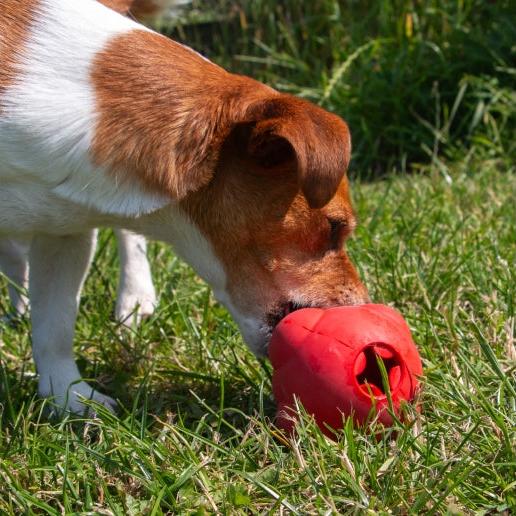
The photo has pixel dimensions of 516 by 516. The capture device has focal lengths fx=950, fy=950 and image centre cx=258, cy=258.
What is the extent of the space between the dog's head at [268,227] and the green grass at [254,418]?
0.27 m

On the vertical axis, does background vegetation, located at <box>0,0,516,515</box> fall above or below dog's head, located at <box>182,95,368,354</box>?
below

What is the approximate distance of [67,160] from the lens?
2662mm

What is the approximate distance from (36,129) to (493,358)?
1.42 metres

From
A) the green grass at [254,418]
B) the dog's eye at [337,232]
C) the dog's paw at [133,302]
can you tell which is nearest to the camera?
the green grass at [254,418]

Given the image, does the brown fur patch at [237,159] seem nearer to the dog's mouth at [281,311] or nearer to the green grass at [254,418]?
the dog's mouth at [281,311]

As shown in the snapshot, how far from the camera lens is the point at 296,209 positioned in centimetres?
281

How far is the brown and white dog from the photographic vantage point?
2.64 metres

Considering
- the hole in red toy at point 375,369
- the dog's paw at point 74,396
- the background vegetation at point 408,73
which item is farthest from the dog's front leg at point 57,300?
the background vegetation at point 408,73

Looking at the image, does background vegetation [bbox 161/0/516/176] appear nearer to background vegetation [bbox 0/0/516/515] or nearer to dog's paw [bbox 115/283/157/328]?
background vegetation [bbox 0/0/516/515]

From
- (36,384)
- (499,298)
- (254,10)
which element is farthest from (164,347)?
(254,10)

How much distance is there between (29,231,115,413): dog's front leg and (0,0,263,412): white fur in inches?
10.6

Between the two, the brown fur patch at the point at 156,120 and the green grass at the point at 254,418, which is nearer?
the green grass at the point at 254,418

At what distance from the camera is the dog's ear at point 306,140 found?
2525mm

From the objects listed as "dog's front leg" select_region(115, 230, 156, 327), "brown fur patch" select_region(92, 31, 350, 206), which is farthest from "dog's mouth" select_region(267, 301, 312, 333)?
"dog's front leg" select_region(115, 230, 156, 327)
